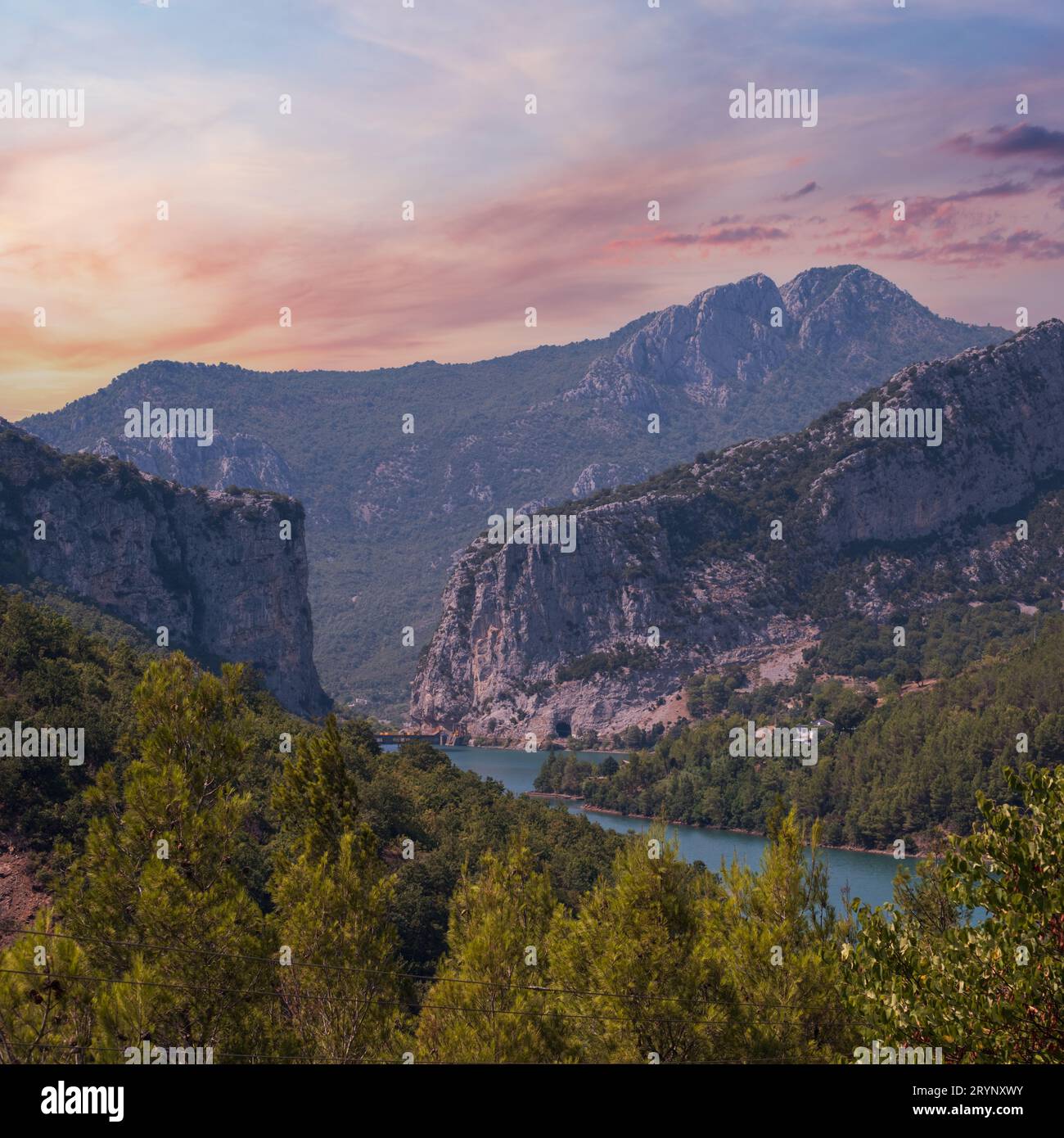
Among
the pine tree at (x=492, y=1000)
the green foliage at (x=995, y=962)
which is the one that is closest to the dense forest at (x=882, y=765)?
the pine tree at (x=492, y=1000)

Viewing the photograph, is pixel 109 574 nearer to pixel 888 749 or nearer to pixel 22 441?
pixel 22 441

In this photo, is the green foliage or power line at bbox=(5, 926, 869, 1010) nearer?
the green foliage

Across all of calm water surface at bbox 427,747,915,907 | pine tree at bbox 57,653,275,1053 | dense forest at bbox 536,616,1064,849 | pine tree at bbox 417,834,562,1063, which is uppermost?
pine tree at bbox 57,653,275,1053

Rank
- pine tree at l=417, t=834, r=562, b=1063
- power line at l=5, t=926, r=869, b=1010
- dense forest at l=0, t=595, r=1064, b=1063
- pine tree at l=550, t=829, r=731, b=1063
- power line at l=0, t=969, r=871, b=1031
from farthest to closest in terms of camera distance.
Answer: pine tree at l=417, t=834, r=562, b=1063 → power line at l=5, t=926, r=869, b=1010 → pine tree at l=550, t=829, r=731, b=1063 → power line at l=0, t=969, r=871, b=1031 → dense forest at l=0, t=595, r=1064, b=1063

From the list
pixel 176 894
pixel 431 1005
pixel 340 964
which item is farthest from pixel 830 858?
pixel 176 894

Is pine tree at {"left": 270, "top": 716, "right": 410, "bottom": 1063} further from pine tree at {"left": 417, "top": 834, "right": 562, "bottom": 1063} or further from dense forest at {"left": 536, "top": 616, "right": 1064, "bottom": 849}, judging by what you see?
dense forest at {"left": 536, "top": 616, "right": 1064, "bottom": 849}

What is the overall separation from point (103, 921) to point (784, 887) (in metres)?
18.1

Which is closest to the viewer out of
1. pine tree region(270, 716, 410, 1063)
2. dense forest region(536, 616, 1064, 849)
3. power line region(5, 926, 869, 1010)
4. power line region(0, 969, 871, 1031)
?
power line region(0, 969, 871, 1031)

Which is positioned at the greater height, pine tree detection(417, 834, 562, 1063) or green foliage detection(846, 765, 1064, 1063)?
green foliage detection(846, 765, 1064, 1063)

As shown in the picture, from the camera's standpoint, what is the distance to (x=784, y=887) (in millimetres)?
32188

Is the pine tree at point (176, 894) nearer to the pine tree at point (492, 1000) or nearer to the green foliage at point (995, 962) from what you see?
the pine tree at point (492, 1000)

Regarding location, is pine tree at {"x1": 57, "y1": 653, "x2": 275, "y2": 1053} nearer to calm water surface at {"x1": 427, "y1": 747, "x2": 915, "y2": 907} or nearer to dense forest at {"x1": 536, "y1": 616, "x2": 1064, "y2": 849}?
calm water surface at {"x1": 427, "y1": 747, "x2": 915, "y2": 907}

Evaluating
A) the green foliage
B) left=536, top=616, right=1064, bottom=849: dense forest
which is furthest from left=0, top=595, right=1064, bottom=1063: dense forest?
left=536, top=616, right=1064, bottom=849: dense forest

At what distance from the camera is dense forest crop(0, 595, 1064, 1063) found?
18.0 metres
